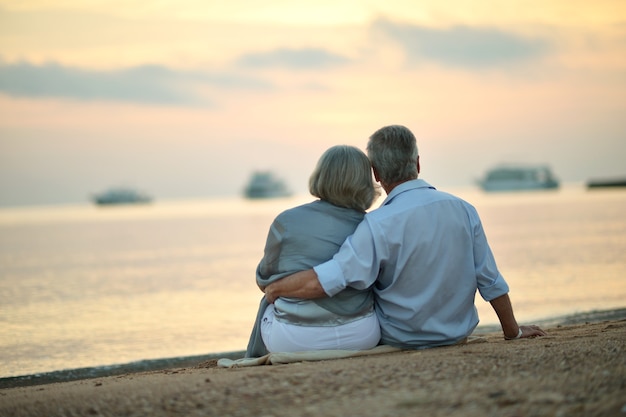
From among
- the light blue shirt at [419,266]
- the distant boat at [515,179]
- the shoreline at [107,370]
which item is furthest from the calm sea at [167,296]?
the distant boat at [515,179]

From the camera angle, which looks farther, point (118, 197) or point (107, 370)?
point (118, 197)

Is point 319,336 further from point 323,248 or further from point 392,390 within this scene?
point 392,390

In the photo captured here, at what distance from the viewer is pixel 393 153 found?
4777 mm

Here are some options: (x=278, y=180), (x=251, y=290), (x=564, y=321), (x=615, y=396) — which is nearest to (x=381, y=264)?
(x=615, y=396)

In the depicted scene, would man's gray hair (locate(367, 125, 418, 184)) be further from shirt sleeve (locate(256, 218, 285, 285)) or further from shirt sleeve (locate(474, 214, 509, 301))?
shirt sleeve (locate(256, 218, 285, 285))

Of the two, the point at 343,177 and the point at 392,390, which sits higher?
the point at 343,177

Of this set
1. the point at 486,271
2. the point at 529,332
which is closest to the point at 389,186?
the point at 486,271

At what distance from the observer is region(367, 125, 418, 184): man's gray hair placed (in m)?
4.75

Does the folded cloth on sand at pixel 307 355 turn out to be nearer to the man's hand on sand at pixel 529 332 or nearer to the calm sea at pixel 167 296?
the man's hand on sand at pixel 529 332

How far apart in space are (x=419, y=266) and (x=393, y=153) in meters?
0.66

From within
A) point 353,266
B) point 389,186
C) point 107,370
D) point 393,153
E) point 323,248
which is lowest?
point 107,370

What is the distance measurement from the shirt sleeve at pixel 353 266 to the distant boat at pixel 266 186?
395 feet

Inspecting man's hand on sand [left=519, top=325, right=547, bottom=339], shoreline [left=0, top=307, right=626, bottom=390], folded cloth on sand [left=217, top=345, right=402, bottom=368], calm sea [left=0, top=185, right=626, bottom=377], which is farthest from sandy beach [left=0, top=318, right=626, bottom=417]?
calm sea [left=0, top=185, right=626, bottom=377]

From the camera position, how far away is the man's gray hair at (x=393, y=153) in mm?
4746
